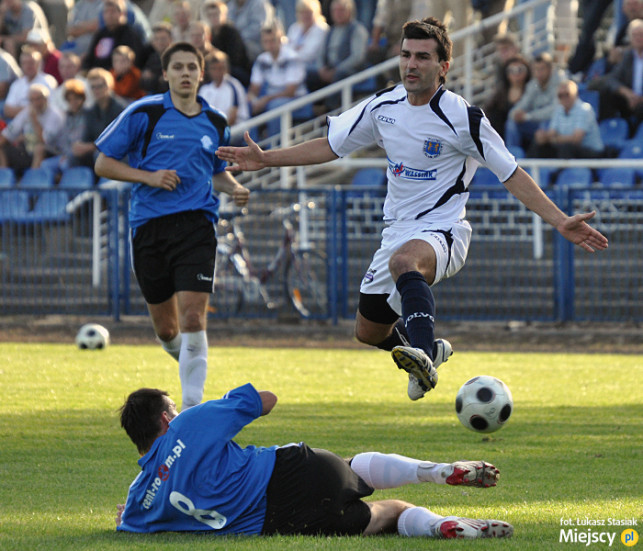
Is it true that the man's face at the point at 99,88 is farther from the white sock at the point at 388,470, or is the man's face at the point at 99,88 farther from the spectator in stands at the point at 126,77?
the white sock at the point at 388,470

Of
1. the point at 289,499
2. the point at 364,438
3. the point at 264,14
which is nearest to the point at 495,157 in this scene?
the point at 364,438

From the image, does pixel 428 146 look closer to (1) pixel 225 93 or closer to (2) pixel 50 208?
(2) pixel 50 208

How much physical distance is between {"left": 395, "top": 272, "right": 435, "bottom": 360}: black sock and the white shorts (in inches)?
13.9

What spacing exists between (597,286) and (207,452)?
12.2 meters

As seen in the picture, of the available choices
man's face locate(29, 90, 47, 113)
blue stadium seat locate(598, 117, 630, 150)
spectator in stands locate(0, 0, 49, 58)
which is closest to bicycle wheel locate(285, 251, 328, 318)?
blue stadium seat locate(598, 117, 630, 150)

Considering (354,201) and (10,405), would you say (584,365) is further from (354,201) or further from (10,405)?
(10,405)

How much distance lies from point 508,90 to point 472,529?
44.3 feet

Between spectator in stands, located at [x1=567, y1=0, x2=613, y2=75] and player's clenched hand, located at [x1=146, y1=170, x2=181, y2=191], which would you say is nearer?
player's clenched hand, located at [x1=146, y1=170, x2=181, y2=191]

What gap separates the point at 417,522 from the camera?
546cm

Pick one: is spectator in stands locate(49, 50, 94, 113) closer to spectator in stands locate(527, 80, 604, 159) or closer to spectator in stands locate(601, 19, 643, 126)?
spectator in stands locate(527, 80, 604, 159)

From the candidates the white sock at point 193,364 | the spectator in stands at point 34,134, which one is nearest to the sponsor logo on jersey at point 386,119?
the white sock at point 193,364

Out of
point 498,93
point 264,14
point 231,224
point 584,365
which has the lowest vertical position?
point 584,365

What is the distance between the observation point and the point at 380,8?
2089 centimetres

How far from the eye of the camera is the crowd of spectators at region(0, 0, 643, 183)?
697 inches
